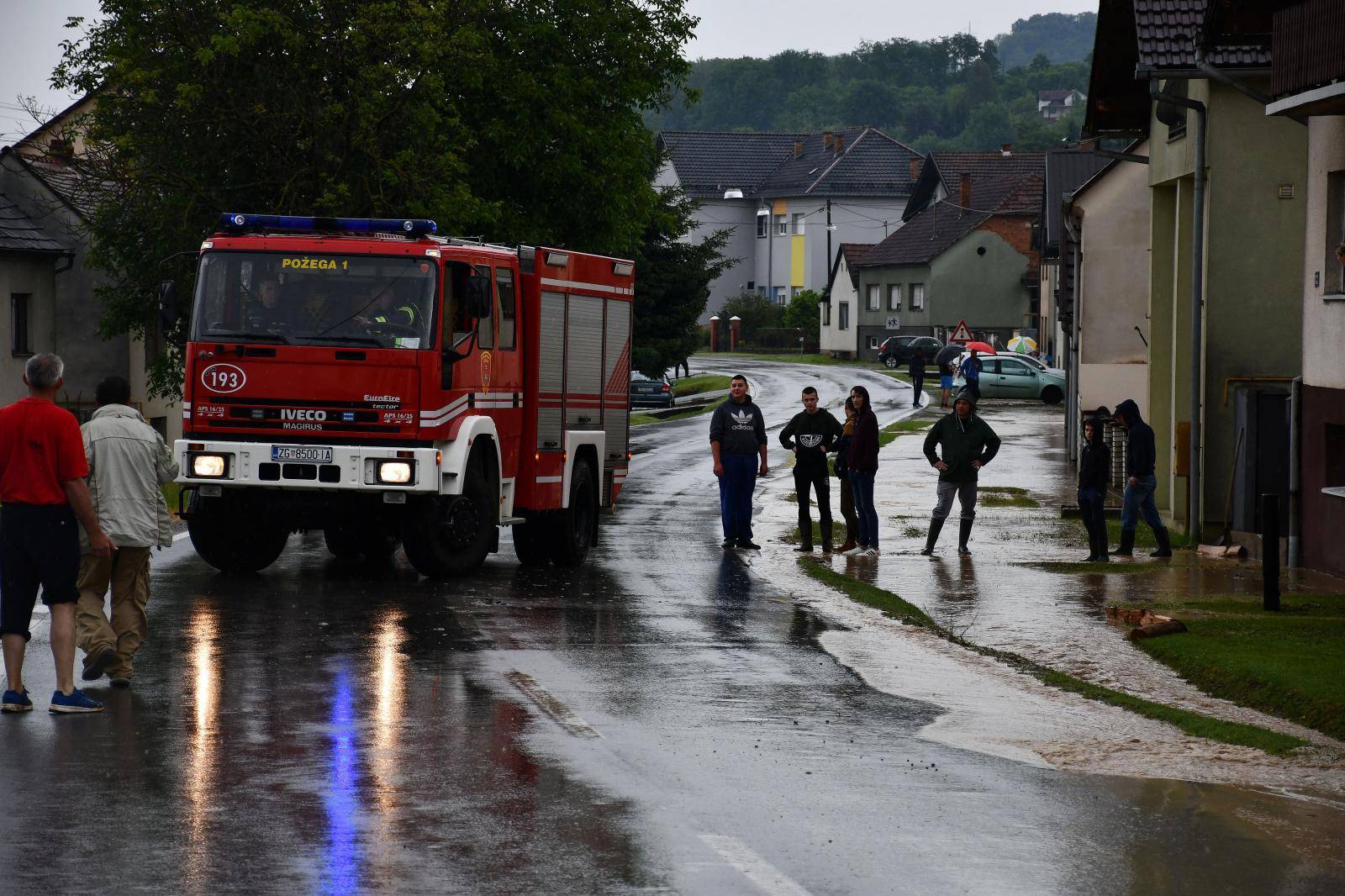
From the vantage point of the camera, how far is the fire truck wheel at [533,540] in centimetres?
1783

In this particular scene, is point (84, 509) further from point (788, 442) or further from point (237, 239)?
point (788, 442)

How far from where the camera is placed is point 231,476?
1520cm

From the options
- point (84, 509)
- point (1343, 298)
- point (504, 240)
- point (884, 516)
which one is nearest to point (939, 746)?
point (84, 509)

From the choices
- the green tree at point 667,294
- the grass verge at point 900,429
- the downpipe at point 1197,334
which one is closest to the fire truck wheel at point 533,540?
the downpipe at point 1197,334

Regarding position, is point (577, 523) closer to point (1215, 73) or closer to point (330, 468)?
point (330, 468)

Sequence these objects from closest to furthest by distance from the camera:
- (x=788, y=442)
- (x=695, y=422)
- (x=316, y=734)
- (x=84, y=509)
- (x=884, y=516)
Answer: (x=316, y=734) < (x=84, y=509) < (x=788, y=442) < (x=884, y=516) < (x=695, y=422)

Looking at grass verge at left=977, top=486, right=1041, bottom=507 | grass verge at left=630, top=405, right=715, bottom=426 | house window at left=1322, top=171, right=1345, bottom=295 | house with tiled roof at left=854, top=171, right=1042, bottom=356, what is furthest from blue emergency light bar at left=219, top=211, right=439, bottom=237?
house with tiled roof at left=854, top=171, right=1042, bottom=356

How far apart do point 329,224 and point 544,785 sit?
29.0ft

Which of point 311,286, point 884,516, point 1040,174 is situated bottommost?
point 884,516

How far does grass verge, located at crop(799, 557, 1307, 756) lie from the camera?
9.67 m

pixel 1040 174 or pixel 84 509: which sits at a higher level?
pixel 1040 174

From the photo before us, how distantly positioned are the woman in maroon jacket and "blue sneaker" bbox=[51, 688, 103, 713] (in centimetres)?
1138

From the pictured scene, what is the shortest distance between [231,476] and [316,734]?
6.58m

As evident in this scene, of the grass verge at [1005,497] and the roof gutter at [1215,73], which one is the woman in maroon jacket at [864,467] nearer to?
the roof gutter at [1215,73]
